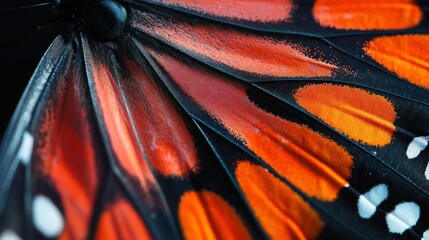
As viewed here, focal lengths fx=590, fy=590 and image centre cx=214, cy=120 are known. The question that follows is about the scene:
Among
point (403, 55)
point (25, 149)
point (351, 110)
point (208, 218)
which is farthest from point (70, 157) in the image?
point (403, 55)

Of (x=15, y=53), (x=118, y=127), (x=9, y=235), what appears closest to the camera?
(x=9, y=235)

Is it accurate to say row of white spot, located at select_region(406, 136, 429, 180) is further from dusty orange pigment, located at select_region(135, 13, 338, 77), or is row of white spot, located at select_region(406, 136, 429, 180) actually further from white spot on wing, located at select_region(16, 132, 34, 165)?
white spot on wing, located at select_region(16, 132, 34, 165)

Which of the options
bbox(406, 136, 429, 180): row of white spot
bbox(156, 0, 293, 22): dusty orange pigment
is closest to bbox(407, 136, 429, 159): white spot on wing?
bbox(406, 136, 429, 180): row of white spot

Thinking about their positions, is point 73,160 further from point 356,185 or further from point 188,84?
point 356,185

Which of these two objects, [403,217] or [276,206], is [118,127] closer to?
[276,206]

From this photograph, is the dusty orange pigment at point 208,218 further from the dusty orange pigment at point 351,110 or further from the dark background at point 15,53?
the dark background at point 15,53

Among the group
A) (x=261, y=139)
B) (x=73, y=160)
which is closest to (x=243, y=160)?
(x=261, y=139)
